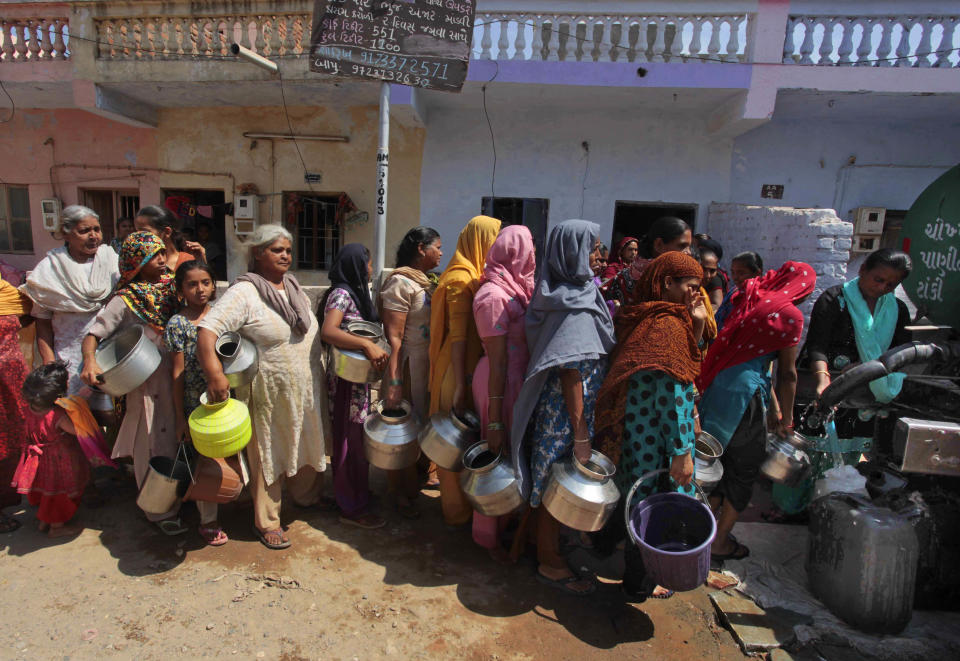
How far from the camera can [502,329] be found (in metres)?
2.50

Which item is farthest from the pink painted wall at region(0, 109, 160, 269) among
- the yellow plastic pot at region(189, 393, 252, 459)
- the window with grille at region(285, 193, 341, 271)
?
the yellow plastic pot at region(189, 393, 252, 459)

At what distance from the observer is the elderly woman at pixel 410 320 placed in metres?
2.94

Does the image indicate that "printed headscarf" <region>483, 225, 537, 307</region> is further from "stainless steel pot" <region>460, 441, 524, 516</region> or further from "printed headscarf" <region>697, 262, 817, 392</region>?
"printed headscarf" <region>697, 262, 817, 392</region>

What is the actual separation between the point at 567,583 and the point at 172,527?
2.15 m

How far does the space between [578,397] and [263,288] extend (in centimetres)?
169

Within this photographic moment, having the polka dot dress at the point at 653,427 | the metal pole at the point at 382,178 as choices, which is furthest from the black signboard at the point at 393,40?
the polka dot dress at the point at 653,427

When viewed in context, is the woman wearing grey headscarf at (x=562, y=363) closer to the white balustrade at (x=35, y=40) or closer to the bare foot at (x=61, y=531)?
the bare foot at (x=61, y=531)

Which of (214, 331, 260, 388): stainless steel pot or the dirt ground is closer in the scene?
the dirt ground

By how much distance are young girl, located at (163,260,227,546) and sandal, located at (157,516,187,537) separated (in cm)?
12

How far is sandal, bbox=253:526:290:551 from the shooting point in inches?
113

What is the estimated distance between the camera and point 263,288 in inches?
107

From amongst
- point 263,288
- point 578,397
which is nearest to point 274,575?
point 263,288

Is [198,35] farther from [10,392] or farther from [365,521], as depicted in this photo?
[365,521]

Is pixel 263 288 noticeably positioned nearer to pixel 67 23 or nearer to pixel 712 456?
pixel 712 456
